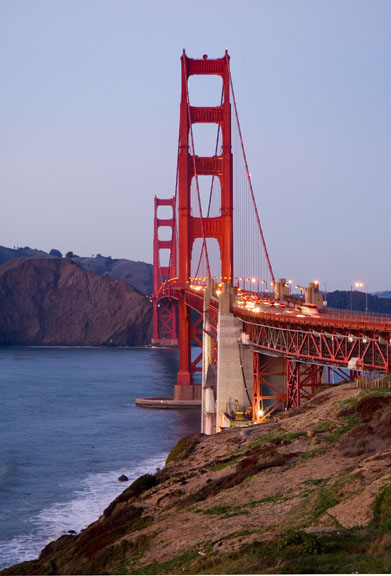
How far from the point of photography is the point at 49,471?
148 feet

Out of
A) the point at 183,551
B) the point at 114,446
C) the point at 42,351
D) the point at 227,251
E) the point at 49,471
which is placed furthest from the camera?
the point at 42,351

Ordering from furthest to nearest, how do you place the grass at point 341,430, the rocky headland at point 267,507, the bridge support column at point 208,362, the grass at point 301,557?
the bridge support column at point 208,362 < the grass at point 341,430 < the rocky headland at point 267,507 < the grass at point 301,557

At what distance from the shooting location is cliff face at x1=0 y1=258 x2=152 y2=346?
568ft

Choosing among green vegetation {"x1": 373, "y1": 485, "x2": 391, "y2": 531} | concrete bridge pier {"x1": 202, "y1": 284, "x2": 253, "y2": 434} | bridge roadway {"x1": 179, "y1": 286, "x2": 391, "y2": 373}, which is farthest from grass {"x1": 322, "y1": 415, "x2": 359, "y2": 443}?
concrete bridge pier {"x1": 202, "y1": 284, "x2": 253, "y2": 434}

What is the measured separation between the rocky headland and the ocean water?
292 inches

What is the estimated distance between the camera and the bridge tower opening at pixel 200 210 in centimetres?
7494

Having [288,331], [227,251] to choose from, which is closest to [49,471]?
[288,331]

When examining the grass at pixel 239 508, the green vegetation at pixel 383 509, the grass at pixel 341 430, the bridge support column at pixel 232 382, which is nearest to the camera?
the green vegetation at pixel 383 509

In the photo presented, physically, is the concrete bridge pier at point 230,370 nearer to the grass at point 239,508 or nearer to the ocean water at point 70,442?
the ocean water at point 70,442

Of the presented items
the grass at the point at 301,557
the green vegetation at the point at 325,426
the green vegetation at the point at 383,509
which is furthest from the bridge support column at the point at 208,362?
the grass at the point at 301,557

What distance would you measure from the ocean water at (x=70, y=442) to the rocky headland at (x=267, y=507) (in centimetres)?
741

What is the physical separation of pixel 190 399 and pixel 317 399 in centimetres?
4035

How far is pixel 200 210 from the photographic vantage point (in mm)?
77188

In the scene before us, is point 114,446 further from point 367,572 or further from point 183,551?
point 367,572
